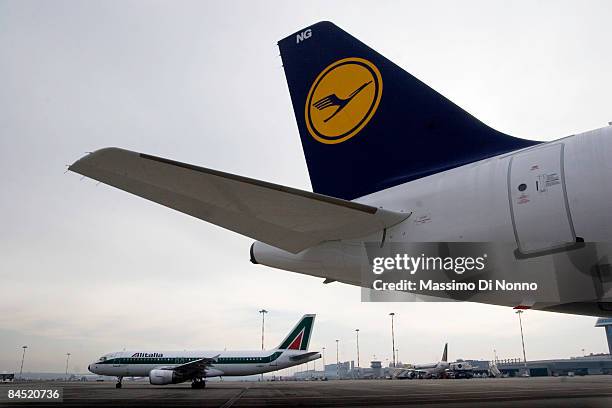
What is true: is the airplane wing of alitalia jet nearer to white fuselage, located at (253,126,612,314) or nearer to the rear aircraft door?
white fuselage, located at (253,126,612,314)

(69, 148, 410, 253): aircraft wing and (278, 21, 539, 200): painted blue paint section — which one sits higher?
(278, 21, 539, 200): painted blue paint section

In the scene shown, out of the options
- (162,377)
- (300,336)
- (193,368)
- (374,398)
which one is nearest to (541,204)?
(374,398)

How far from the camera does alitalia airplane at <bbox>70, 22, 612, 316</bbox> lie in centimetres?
386

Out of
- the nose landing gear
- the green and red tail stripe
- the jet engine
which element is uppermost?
the green and red tail stripe

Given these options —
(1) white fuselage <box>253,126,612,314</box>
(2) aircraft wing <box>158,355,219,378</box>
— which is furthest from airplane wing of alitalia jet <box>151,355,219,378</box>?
(1) white fuselage <box>253,126,612,314</box>

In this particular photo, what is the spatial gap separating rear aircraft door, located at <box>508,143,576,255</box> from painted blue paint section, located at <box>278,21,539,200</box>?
1117mm

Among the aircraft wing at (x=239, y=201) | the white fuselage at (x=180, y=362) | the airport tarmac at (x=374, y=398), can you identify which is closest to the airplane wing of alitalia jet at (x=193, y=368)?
the white fuselage at (x=180, y=362)

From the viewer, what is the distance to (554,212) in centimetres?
388

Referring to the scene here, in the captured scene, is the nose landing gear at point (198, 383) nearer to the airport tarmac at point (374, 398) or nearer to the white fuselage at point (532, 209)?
the airport tarmac at point (374, 398)

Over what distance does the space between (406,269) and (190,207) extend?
235 centimetres

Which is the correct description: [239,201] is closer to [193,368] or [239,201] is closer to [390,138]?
[390,138]

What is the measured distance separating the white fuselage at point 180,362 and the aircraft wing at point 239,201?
3582 cm

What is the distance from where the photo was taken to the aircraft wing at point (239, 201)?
12.4ft

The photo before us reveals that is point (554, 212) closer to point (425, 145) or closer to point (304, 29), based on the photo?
point (425, 145)
